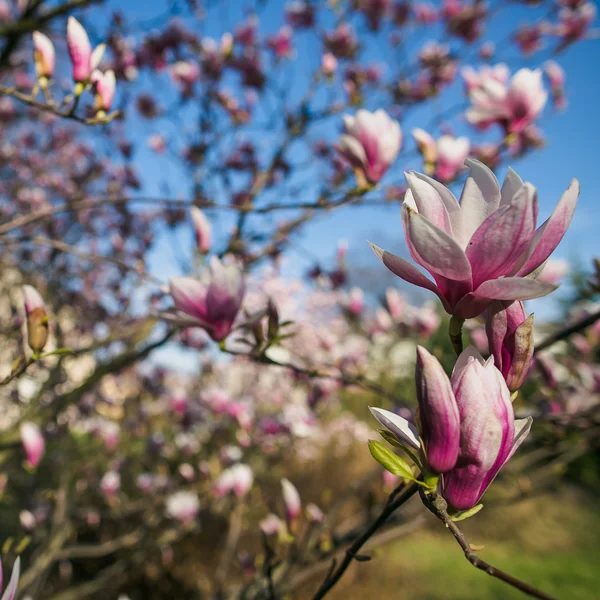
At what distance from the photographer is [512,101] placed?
1.58 metres

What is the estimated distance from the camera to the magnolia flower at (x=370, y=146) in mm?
1377

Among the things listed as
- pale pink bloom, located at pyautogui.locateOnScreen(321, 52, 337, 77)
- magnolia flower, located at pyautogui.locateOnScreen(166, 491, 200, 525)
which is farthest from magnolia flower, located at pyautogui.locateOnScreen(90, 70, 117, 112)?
magnolia flower, located at pyautogui.locateOnScreen(166, 491, 200, 525)

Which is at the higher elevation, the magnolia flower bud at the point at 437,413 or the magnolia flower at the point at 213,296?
the magnolia flower bud at the point at 437,413

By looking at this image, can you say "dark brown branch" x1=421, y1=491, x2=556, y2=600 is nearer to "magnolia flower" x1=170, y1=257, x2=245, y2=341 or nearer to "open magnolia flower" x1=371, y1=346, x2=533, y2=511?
"open magnolia flower" x1=371, y1=346, x2=533, y2=511

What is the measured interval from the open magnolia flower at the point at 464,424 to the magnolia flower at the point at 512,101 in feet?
4.55

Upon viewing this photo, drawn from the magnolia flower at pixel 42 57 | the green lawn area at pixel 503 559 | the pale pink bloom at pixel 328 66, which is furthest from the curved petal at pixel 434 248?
the green lawn area at pixel 503 559

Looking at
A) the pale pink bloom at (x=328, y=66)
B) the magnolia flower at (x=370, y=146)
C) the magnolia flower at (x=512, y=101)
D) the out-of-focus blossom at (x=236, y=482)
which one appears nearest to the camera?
the magnolia flower at (x=370, y=146)

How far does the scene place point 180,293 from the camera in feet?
3.34

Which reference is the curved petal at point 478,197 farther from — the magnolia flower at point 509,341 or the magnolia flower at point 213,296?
the magnolia flower at point 213,296

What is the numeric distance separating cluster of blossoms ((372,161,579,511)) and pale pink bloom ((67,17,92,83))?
1059mm

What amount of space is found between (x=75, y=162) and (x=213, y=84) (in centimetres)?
325

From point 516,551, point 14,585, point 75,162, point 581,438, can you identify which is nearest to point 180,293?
point 14,585

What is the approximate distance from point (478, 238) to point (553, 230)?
0.08 metres

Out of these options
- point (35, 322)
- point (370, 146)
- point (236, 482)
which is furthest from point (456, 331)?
point (236, 482)
